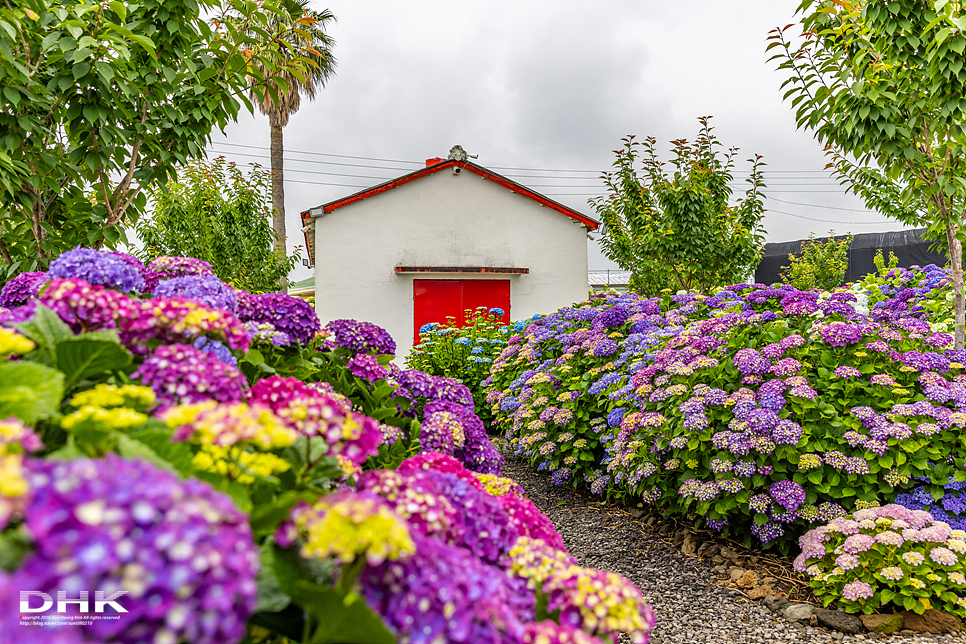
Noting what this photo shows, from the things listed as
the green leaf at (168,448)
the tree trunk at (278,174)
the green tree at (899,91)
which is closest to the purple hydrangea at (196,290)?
the green leaf at (168,448)

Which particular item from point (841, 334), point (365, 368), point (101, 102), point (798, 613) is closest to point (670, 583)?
point (798, 613)

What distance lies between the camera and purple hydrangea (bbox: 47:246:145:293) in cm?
135

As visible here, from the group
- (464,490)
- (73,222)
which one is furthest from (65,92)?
(464,490)

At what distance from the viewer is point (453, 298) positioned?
1157cm

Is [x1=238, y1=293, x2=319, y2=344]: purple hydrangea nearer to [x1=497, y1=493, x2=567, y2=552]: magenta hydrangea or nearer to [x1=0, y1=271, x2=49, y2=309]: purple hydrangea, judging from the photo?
[x1=0, y1=271, x2=49, y2=309]: purple hydrangea

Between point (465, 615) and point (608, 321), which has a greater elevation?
point (608, 321)

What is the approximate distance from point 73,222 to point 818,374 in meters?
4.19

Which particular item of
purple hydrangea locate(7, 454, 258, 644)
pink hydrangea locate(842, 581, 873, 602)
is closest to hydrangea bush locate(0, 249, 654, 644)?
purple hydrangea locate(7, 454, 258, 644)

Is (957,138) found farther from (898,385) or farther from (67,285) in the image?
(67,285)

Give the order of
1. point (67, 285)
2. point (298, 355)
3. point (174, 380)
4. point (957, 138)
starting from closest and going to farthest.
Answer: point (174, 380)
point (67, 285)
point (298, 355)
point (957, 138)

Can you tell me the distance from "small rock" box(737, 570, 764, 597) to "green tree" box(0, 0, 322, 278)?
3811mm

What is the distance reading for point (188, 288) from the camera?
1440 mm

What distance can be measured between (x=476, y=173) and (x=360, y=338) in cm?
1017

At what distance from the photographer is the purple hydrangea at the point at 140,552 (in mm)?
448
